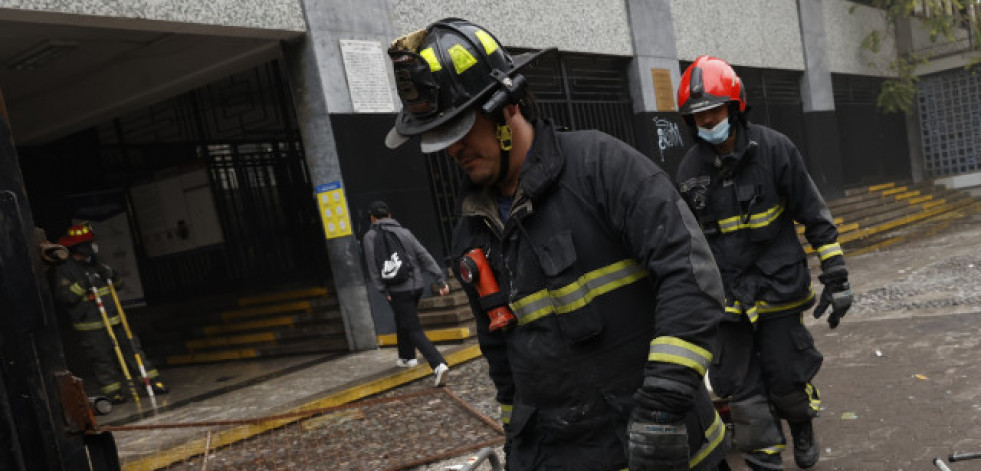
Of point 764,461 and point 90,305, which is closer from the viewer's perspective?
point 764,461

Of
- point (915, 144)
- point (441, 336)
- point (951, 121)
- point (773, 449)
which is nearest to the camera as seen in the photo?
point (773, 449)

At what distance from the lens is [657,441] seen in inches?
68.7

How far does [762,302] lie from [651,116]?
908 cm

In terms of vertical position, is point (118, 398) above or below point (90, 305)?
below

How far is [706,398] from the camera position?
6.88 ft

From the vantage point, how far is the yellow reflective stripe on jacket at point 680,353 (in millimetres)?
1762

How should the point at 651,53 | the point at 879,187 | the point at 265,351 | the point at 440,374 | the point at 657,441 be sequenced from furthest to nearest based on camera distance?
the point at 879,187
the point at 651,53
the point at 265,351
the point at 440,374
the point at 657,441

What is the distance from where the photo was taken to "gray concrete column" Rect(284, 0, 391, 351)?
7.71 meters

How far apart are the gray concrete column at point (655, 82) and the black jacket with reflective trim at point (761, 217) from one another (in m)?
8.36

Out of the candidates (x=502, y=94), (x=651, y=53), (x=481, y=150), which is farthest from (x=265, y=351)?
(x=502, y=94)

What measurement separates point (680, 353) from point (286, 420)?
464cm

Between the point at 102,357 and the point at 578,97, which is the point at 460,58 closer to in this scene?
the point at 102,357

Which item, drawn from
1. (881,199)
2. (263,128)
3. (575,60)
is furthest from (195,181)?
(881,199)

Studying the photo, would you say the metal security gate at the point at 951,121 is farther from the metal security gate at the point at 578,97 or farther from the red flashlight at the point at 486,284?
the red flashlight at the point at 486,284
